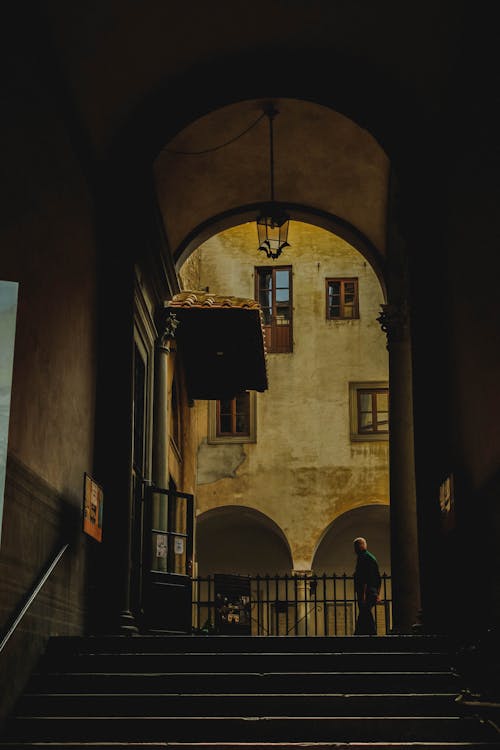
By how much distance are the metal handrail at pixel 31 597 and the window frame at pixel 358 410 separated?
62.3ft

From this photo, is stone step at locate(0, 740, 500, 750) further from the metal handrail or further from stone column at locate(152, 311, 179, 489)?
stone column at locate(152, 311, 179, 489)

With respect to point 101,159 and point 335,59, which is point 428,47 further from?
point 101,159

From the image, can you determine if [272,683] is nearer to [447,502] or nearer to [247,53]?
[447,502]

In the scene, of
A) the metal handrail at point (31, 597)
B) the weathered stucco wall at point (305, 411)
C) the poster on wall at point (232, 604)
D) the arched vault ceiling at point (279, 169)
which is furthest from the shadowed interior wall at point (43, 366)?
the weathered stucco wall at point (305, 411)

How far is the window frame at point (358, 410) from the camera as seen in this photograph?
27.8 metres

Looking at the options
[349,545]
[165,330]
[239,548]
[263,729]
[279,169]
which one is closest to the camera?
[263,729]

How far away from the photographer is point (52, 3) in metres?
8.91

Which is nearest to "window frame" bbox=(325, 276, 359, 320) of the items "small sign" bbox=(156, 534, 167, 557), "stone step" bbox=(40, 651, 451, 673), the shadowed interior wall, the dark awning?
the dark awning

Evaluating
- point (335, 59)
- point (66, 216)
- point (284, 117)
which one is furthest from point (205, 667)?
point (284, 117)

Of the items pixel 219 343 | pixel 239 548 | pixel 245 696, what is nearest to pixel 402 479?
pixel 219 343

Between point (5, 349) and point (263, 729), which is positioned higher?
point (5, 349)

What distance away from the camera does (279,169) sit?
47.5ft

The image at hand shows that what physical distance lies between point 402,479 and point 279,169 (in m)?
4.56

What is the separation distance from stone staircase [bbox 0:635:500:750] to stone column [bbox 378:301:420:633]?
13.7 ft
